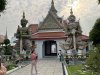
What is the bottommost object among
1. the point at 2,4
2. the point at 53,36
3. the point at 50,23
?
the point at 2,4

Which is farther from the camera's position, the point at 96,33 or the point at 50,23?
the point at 50,23

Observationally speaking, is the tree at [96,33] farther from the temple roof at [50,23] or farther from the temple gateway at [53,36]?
the temple roof at [50,23]

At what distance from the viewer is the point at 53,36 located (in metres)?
51.9

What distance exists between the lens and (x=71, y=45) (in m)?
46.6

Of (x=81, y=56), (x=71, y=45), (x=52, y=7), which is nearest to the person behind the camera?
(x=81, y=56)

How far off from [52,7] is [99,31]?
1248 inches

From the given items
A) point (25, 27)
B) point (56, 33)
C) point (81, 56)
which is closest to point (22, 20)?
point (25, 27)

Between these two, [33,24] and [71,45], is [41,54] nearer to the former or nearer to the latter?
[71,45]

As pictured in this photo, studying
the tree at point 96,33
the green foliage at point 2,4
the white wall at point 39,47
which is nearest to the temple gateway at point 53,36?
the white wall at point 39,47

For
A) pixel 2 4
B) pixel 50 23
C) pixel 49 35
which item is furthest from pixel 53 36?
pixel 2 4

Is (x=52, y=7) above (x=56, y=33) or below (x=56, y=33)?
above

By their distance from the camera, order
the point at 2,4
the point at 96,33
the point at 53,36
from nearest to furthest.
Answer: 1. the point at 2,4
2. the point at 96,33
3. the point at 53,36

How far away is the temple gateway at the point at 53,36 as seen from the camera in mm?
46594

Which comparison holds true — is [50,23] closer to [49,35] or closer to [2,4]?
[49,35]
